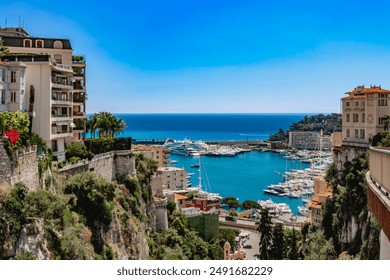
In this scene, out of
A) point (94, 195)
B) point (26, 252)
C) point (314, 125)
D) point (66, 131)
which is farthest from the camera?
point (314, 125)

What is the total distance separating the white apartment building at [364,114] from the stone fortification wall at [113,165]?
28.5 feet

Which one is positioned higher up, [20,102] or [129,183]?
[20,102]

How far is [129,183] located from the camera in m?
16.4

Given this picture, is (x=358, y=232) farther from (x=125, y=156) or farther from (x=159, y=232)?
(x=125, y=156)

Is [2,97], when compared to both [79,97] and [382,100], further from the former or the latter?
[382,100]

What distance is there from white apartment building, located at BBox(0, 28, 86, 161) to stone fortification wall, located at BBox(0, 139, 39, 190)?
2270 millimetres

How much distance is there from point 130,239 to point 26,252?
222 inches

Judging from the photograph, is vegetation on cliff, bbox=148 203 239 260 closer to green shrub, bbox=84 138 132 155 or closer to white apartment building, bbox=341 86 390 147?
green shrub, bbox=84 138 132 155

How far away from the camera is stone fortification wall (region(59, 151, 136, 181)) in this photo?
579 inches

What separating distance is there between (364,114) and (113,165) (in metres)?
9.90

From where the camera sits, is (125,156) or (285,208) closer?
(125,156)

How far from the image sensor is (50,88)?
1309 cm

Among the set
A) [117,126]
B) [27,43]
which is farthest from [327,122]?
[27,43]

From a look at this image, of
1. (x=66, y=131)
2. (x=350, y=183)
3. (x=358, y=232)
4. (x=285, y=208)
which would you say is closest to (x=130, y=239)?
(x=66, y=131)
